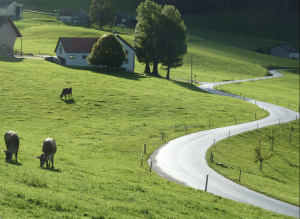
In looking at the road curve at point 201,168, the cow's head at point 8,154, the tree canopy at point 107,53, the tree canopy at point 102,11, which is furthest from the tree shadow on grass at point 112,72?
the tree canopy at point 102,11

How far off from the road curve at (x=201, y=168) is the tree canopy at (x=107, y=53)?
4140 centimetres

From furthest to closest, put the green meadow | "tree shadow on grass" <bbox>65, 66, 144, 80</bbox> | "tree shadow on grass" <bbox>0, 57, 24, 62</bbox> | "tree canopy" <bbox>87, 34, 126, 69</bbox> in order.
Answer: "tree canopy" <bbox>87, 34, 126, 69</bbox>
"tree shadow on grass" <bbox>65, 66, 144, 80</bbox>
"tree shadow on grass" <bbox>0, 57, 24, 62</bbox>
the green meadow

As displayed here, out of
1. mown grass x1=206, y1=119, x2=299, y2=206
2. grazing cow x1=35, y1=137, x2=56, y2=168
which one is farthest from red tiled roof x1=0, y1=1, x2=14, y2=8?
grazing cow x1=35, y1=137, x2=56, y2=168

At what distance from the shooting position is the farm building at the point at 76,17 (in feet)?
598

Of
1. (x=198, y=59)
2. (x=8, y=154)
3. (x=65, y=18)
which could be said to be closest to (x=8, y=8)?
(x=65, y=18)

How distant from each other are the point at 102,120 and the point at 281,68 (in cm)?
12800

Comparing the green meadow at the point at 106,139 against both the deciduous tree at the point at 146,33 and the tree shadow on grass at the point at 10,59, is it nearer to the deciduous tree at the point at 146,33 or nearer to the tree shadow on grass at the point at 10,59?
the tree shadow on grass at the point at 10,59

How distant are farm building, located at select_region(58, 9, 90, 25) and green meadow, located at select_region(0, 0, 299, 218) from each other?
264 feet

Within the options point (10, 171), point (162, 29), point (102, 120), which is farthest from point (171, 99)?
point (10, 171)

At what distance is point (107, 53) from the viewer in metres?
83.4

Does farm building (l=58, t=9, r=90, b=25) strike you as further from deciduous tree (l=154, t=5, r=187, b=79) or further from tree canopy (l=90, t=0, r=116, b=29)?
deciduous tree (l=154, t=5, r=187, b=79)

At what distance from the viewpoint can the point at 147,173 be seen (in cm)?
2838

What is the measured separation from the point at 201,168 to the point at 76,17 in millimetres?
166081

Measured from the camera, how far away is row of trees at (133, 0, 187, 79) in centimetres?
9212
